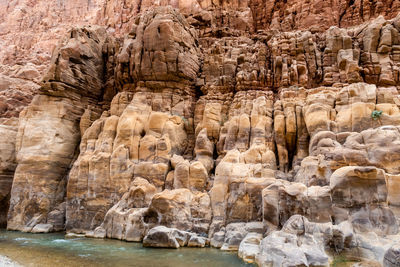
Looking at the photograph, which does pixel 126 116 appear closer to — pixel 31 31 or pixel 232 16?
pixel 232 16

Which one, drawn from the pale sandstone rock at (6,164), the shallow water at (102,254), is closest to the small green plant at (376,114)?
the shallow water at (102,254)

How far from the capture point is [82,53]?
27641 mm

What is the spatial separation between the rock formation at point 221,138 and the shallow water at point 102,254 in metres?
1.01

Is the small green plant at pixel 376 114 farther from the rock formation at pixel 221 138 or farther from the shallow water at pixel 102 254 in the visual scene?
the shallow water at pixel 102 254

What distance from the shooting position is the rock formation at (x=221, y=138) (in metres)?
13.0

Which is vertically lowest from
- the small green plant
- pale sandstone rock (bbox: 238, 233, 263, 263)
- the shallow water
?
the shallow water

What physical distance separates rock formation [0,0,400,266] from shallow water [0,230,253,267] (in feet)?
3.31

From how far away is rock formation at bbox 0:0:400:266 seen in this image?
42.7ft

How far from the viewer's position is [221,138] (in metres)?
23.2

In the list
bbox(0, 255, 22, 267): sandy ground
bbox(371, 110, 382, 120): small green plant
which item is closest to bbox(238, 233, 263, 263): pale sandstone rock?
→ bbox(0, 255, 22, 267): sandy ground

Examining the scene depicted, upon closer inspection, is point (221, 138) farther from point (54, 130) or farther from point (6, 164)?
point (6, 164)

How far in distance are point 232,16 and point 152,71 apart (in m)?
15.3

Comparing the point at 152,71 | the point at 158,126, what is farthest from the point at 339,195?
the point at 152,71

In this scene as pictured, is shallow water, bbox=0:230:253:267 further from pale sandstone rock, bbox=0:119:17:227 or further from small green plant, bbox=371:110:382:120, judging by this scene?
small green plant, bbox=371:110:382:120
